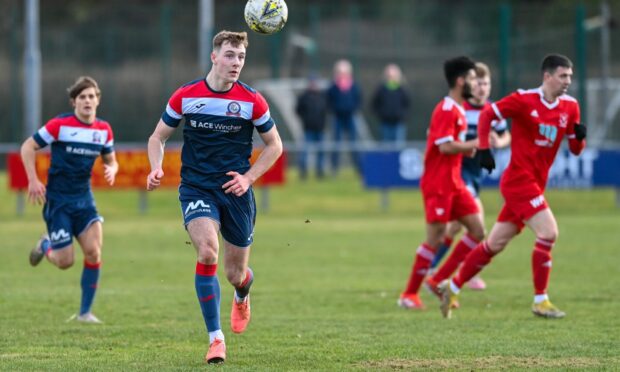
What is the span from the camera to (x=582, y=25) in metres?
24.4

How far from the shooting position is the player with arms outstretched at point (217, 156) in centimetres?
824

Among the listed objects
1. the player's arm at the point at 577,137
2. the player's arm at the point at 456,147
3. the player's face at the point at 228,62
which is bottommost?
the player's arm at the point at 456,147

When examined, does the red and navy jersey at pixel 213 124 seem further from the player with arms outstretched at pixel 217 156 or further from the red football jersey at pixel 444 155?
the red football jersey at pixel 444 155

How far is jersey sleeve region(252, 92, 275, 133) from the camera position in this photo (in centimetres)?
838

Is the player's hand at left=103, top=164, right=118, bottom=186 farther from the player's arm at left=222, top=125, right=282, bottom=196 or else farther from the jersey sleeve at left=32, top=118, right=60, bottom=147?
the player's arm at left=222, top=125, right=282, bottom=196

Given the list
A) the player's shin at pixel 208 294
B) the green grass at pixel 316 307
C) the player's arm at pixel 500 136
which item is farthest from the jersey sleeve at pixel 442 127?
the player's shin at pixel 208 294

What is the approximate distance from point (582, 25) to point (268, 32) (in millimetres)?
16578

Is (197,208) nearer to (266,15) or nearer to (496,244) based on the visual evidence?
(266,15)

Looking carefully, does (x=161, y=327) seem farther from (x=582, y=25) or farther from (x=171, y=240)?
(x=582, y=25)

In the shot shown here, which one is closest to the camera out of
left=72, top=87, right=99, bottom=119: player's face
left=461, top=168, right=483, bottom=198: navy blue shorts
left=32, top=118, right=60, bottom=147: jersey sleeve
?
left=72, top=87, right=99, bottom=119: player's face

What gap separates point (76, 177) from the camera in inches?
420

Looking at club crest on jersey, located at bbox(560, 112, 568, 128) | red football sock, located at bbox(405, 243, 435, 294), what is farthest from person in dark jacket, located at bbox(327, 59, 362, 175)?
club crest on jersey, located at bbox(560, 112, 568, 128)

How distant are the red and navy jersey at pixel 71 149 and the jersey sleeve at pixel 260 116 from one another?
2.67 m

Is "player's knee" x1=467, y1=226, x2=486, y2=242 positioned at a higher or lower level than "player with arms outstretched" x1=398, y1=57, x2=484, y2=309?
lower
